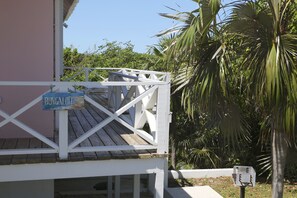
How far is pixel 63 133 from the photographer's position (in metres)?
4.75

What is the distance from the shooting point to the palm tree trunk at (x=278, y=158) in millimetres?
5656

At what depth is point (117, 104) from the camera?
24.4 feet

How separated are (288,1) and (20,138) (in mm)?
4098

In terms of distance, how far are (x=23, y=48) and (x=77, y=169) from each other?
202 centimetres

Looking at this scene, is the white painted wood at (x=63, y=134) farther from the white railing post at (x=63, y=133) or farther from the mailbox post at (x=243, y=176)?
the mailbox post at (x=243, y=176)

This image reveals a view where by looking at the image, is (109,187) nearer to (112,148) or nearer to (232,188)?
(232,188)

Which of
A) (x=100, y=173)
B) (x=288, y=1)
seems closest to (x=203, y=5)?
(x=288, y=1)

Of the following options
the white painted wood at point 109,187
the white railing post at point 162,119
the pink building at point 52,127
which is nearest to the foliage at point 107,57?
the white painted wood at point 109,187

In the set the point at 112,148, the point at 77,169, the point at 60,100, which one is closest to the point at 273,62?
the point at 112,148

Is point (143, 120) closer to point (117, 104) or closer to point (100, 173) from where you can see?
point (100, 173)

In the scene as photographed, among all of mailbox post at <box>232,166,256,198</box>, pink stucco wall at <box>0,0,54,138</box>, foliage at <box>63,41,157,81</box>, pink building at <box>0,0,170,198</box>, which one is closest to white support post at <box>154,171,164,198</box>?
→ pink building at <box>0,0,170,198</box>

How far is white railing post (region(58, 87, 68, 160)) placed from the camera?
4688mm

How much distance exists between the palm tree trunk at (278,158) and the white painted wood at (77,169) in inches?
67.5

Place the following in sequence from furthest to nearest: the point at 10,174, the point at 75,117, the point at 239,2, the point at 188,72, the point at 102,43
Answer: the point at 102,43, the point at 75,117, the point at 188,72, the point at 239,2, the point at 10,174
